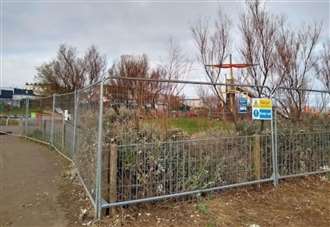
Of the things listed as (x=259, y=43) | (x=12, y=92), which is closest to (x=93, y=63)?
(x=12, y=92)

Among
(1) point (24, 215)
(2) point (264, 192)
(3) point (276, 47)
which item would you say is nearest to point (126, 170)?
(1) point (24, 215)

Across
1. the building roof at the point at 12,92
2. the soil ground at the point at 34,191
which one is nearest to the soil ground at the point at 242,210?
the soil ground at the point at 34,191

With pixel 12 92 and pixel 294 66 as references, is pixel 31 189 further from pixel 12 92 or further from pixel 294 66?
pixel 12 92

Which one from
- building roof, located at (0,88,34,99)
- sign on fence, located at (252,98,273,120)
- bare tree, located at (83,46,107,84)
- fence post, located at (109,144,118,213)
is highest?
bare tree, located at (83,46,107,84)

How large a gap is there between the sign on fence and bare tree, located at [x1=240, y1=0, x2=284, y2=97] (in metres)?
1.37

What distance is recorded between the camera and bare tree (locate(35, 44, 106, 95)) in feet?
110

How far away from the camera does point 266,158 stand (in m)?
5.42

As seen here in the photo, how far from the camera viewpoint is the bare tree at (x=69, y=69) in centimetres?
3359

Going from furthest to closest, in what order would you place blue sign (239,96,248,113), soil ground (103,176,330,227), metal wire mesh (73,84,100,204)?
blue sign (239,96,248,113)
metal wire mesh (73,84,100,204)
soil ground (103,176,330,227)

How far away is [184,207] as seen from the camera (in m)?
4.38

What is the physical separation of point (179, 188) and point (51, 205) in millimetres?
1918

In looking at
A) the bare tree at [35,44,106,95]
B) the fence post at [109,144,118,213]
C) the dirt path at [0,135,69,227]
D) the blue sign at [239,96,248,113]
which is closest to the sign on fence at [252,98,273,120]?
the blue sign at [239,96,248,113]

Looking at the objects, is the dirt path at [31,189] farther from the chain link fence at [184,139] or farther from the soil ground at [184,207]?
the chain link fence at [184,139]

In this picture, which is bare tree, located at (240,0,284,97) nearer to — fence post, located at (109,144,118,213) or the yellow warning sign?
the yellow warning sign
